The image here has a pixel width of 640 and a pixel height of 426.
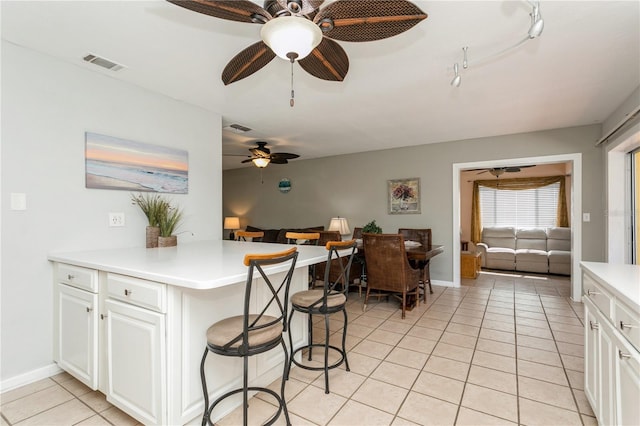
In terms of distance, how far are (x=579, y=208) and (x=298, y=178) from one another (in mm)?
4795

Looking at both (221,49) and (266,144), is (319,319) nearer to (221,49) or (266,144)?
(221,49)

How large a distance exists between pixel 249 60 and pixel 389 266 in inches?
105

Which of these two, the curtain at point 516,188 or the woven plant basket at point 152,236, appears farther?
the curtain at point 516,188

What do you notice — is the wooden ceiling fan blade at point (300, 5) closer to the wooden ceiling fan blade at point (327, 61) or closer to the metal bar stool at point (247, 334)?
the wooden ceiling fan blade at point (327, 61)

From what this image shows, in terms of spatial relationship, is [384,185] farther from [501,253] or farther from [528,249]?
[528,249]

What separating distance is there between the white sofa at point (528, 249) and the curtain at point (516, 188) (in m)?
0.51

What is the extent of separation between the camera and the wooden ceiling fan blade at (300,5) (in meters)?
1.40

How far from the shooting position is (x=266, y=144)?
523cm

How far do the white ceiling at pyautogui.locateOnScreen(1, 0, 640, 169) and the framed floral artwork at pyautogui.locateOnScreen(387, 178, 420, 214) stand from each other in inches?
56.7

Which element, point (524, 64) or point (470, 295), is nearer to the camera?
point (524, 64)

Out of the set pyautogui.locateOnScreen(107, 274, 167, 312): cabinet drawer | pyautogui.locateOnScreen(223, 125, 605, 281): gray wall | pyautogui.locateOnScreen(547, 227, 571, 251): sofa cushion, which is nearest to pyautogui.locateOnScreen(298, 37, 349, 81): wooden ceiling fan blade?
pyautogui.locateOnScreen(107, 274, 167, 312): cabinet drawer

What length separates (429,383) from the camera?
6.93ft

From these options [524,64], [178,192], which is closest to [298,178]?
[178,192]

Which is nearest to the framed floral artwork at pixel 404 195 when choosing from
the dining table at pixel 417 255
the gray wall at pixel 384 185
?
the gray wall at pixel 384 185
